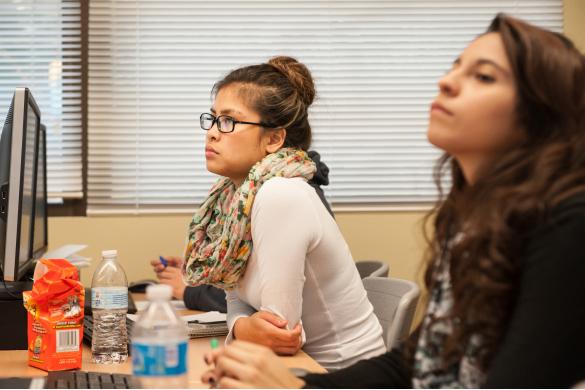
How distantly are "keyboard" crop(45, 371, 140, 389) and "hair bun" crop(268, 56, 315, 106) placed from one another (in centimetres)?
98

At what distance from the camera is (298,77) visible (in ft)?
6.68

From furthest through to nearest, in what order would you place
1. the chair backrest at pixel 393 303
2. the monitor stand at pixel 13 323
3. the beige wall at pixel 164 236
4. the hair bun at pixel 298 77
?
the beige wall at pixel 164 236, the hair bun at pixel 298 77, the chair backrest at pixel 393 303, the monitor stand at pixel 13 323

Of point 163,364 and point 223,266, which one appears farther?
point 223,266

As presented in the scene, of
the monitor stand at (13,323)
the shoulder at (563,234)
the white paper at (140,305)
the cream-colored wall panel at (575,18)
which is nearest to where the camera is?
the shoulder at (563,234)

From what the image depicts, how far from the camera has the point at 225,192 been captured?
214 cm

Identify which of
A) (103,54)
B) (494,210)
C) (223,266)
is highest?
(103,54)

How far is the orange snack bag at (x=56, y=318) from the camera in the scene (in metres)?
1.48

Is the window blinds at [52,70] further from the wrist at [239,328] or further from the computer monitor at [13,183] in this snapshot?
the wrist at [239,328]

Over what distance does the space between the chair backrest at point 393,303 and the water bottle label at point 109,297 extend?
0.66 metres

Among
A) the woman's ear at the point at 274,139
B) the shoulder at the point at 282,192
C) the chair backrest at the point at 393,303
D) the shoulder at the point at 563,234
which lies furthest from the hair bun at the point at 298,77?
the shoulder at the point at 563,234

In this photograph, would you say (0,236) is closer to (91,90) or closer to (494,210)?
(494,210)

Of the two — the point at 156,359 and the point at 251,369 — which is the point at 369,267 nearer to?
the point at 251,369

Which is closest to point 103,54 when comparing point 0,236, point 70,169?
point 70,169

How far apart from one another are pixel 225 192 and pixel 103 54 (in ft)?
4.89
